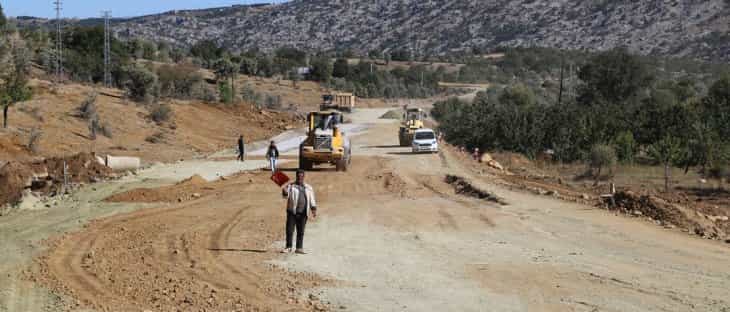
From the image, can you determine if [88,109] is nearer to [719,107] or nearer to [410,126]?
[410,126]

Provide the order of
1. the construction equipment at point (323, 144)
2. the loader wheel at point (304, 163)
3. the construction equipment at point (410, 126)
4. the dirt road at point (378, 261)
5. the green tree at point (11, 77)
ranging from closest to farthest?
the dirt road at point (378, 261), the construction equipment at point (323, 144), the loader wheel at point (304, 163), the green tree at point (11, 77), the construction equipment at point (410, 126)

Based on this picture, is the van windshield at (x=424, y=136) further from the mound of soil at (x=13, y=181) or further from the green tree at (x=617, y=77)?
the green tree at (x=617, y=77)

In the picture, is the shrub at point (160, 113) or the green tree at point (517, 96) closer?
the shrub at point (160, 113)

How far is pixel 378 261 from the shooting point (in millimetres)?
18453

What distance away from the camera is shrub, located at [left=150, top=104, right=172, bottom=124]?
205 feet

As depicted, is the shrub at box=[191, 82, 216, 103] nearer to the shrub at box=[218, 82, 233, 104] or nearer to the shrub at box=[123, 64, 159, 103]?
the shrub at box=[218, 82, 233, 104]

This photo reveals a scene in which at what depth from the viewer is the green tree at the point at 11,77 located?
138 ft

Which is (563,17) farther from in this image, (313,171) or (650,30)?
(313,171)

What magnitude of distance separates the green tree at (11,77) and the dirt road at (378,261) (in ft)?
51.6

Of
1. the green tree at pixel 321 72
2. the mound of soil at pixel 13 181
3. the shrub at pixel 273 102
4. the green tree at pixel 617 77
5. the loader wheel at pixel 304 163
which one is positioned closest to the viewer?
the mound of soil at pixel 13 181

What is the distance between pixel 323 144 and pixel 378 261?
2190cm

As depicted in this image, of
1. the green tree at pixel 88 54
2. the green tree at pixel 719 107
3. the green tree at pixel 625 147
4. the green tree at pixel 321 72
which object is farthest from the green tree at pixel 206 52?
the green tree at pixel 625 147

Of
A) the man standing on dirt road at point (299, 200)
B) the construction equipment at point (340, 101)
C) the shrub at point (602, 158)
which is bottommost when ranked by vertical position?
the construction equipment at point (340, 101)

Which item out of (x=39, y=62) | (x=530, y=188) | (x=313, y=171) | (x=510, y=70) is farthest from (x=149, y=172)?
(x=510, y=70)
